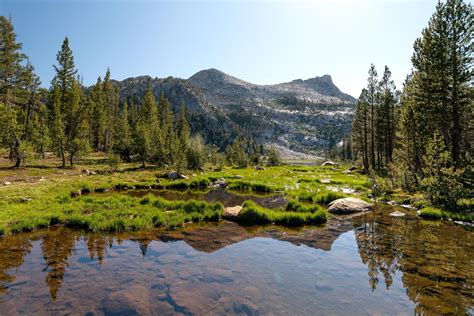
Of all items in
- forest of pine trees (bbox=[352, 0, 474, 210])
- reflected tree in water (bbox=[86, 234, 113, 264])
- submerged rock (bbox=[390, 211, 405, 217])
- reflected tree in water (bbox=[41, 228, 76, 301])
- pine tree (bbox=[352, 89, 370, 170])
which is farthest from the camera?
pine tree (bbox=[352, 89, 370, 170])

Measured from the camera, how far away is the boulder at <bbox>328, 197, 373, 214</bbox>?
20734 millimetres

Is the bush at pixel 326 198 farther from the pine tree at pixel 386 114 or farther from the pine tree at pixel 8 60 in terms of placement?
the pine tree at pixel 8 60

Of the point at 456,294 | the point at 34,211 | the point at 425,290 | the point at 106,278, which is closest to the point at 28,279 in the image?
the point at 106,278

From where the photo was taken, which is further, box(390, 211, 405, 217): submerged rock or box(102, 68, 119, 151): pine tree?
box(102, 68, 119, 151): pine tree

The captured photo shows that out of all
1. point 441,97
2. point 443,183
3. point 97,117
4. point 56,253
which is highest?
point 97,117

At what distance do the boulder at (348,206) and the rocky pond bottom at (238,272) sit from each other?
4.97 m

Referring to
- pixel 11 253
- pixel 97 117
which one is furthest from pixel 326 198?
pixel 97 117

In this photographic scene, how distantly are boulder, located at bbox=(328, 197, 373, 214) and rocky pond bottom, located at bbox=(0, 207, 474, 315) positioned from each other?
497cm

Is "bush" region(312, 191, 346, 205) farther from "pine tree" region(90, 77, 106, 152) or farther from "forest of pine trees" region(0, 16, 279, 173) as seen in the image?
"pine tree" region(90, 77, 106, 152)

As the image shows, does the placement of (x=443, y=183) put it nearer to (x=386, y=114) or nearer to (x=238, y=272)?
(x=238, y=272)

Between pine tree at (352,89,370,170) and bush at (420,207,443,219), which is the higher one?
pine tree at (352,89,370,170)

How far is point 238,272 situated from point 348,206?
14.3 metres

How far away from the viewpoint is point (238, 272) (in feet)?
33.0

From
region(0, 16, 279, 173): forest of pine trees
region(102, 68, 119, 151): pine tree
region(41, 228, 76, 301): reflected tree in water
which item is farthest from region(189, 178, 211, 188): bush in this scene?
region(102, 68, 119, 151): pine tree
